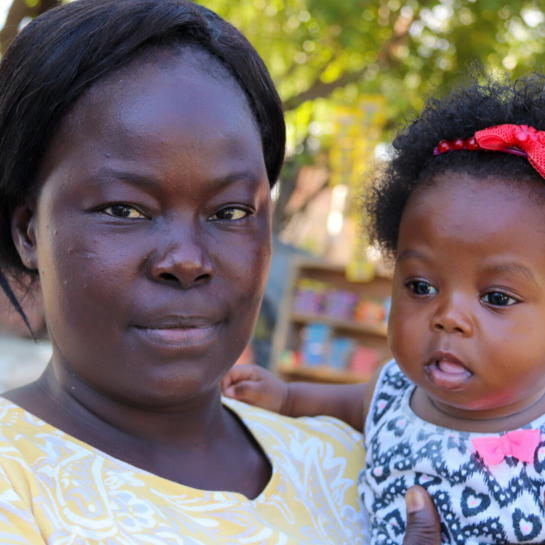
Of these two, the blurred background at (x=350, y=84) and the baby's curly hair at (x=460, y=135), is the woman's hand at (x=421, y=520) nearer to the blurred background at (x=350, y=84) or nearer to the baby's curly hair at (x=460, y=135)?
the baby's curly hair at (x=460, y=135)

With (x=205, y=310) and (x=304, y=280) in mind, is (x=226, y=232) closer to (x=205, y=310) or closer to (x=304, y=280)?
(x=205, y=310)

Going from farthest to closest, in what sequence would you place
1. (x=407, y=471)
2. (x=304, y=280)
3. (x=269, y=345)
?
1. (x=269, y=345)
2. (x=304, y=280)
3. (x=407, y=471)

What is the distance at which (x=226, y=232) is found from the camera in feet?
5.03

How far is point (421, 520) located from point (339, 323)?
5625mm

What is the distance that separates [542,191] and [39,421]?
4.50 ft

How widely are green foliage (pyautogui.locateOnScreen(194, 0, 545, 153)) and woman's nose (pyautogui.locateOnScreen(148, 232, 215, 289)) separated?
6511 millimetres

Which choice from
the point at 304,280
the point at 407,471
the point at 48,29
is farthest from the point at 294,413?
the point at 304,280

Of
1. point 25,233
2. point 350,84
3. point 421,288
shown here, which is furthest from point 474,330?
point 350,84

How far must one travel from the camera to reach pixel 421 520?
1.64 metres

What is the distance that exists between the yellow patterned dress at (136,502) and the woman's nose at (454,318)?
1.86ft

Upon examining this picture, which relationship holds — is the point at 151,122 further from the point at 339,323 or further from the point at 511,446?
the point at 339,323

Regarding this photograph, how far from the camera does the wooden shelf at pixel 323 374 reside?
23.0ft

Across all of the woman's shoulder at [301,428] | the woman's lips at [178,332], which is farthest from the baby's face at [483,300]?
the woman's lips at [178,332]

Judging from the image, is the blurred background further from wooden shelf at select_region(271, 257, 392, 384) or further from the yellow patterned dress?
the yellow patterned dress
